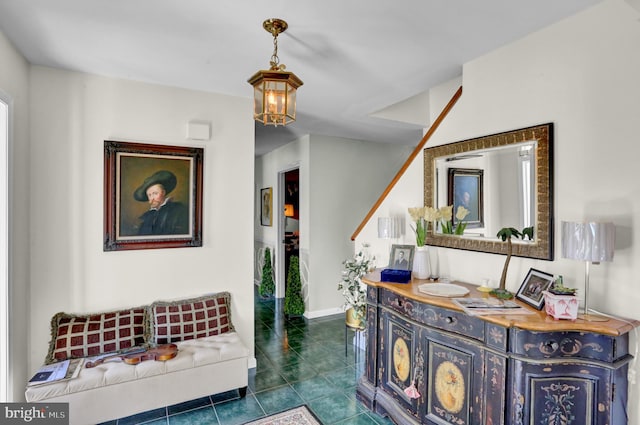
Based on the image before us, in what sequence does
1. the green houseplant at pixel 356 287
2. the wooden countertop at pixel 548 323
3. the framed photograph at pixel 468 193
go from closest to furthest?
the wooden countertop at pixel 548 323 → the framed photograph at pixel 468 193 → the green houseplant at pixel 356 287

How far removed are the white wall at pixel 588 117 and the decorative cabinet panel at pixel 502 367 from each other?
0.24 metres

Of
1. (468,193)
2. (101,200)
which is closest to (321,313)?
(468,193)

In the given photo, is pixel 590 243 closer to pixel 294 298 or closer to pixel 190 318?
pixel 190 318

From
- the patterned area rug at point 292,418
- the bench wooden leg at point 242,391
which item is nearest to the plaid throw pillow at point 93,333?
the bench wooden leg at point 242,391

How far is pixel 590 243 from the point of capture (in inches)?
62.7

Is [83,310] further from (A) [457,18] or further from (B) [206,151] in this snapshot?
(A) [457,18]

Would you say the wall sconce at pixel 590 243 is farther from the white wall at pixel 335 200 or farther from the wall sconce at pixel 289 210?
the wall sconce at pixel 289 210

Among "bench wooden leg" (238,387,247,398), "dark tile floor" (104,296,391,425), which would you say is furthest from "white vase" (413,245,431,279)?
"bench wooden leg" (238,387,247,398)

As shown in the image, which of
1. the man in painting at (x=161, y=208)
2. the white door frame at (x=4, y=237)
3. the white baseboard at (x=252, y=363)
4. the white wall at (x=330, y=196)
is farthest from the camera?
the white wall at (x=330, y=196)

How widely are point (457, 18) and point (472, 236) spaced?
1423 mm

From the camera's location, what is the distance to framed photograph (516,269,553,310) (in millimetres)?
1808

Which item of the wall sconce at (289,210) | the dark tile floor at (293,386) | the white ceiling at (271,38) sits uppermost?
the white ceiling at (271,38)

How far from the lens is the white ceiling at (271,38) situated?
1789 millimetres

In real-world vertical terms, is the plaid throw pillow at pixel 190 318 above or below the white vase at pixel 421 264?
below
